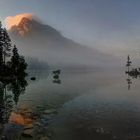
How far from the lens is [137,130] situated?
28.7 metres

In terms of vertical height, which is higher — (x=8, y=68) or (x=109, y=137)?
(x=8, y=68)

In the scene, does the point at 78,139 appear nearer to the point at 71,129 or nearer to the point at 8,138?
the point at 71,129

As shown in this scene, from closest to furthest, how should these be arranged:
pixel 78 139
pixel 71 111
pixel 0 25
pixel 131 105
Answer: pixel 78 139 < pixel 71 111 < pixel 131 105 < pixel 0 25

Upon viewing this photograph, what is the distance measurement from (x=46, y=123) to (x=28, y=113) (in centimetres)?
621

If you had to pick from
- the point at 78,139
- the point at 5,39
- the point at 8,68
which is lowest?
the point at 78,139

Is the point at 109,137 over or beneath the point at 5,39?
beneath

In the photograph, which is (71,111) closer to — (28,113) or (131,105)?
(28,113)

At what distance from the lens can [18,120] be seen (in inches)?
1246

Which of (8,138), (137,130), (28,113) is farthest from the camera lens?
(28,113)

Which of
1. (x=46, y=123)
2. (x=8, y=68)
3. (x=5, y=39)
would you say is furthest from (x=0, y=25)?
(x=46, y=123)

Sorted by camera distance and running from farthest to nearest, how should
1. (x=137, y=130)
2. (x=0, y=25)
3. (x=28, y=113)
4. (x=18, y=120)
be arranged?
(x=0, y=25) → (x=28, y=113) → (x=18, y=120) → (x=137, y=130)

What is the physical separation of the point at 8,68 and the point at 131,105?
180ft

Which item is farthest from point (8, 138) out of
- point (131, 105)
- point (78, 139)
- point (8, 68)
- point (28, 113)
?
point (8, 68)

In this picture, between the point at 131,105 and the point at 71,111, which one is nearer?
the point at 71,111
